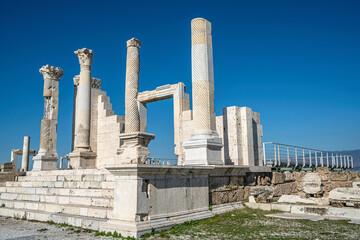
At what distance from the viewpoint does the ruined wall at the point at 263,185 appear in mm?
9219

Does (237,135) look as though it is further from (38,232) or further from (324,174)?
(38,232)

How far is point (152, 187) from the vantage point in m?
6.61

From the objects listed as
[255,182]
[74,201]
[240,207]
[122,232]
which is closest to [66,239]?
[122,232]

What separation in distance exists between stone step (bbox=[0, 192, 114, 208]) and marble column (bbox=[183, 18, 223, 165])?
2787mm

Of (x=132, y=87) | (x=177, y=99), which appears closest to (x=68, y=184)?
(x=132, y=87)

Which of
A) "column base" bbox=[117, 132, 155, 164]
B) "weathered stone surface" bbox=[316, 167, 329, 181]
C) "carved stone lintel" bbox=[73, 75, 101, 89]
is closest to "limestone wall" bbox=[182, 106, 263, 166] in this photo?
"column base" bbox=[117, 132, 155, 164]

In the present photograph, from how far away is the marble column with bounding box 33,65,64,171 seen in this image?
16344mm

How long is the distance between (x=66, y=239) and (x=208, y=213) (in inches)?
139

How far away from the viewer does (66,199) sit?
30.6ft

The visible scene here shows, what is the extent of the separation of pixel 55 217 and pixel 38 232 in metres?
1.13

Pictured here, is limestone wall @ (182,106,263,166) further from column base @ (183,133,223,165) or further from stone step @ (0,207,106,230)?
stone step @ (0,207,106,230)

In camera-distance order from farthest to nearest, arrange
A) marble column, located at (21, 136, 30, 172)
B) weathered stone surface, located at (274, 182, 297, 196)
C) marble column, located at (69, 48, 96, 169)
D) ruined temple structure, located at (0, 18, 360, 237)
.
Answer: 1. marble column, located at (21, 136, 30, 172)
2. marble column, located at (69, 48, 96, 169)
3. weathered stone surface, located at (274, 182, 297, 196)
4. ruined temple structure, located at (0, 18, 360, 237)

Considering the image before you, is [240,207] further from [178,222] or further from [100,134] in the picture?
[100,134]

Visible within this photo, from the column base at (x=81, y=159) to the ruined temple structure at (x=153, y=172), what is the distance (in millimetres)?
49
